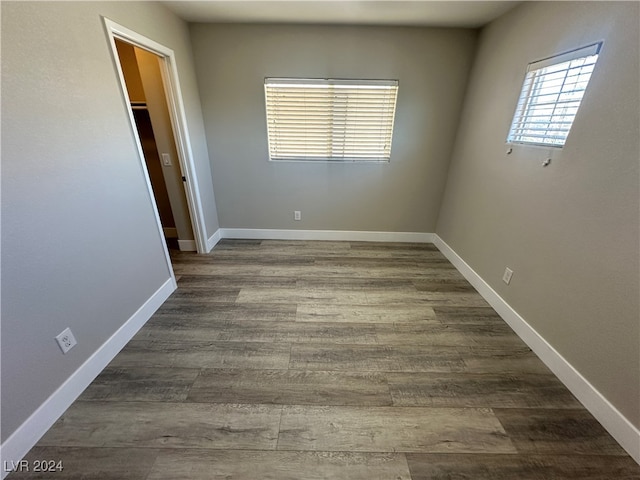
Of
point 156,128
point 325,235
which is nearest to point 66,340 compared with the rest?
point 156,128

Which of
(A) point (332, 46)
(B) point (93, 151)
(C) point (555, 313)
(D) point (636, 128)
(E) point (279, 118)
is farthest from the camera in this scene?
(E) point (279, 118)

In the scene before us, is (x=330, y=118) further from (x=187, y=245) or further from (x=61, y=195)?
(x=61, y=195)

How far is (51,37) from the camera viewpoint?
4.17 ft

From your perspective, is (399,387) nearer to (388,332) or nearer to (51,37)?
(388,332)

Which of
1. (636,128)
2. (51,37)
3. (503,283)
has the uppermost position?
(51,37)

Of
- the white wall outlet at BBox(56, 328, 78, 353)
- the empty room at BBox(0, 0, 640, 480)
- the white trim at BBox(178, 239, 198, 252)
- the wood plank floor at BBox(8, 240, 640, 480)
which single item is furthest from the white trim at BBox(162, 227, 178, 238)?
the white wall outlet at BBox(56, 328, 78, 353)

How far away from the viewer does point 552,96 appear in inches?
67.7

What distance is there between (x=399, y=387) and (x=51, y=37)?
8.79 ft

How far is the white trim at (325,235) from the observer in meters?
3.47

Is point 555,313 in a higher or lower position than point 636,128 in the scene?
lower

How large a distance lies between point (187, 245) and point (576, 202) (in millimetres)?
3640

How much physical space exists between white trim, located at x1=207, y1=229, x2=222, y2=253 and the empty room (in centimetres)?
11

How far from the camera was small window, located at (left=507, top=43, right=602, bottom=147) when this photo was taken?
59.8 inches

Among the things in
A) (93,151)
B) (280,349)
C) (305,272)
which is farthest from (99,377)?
(305,272)
